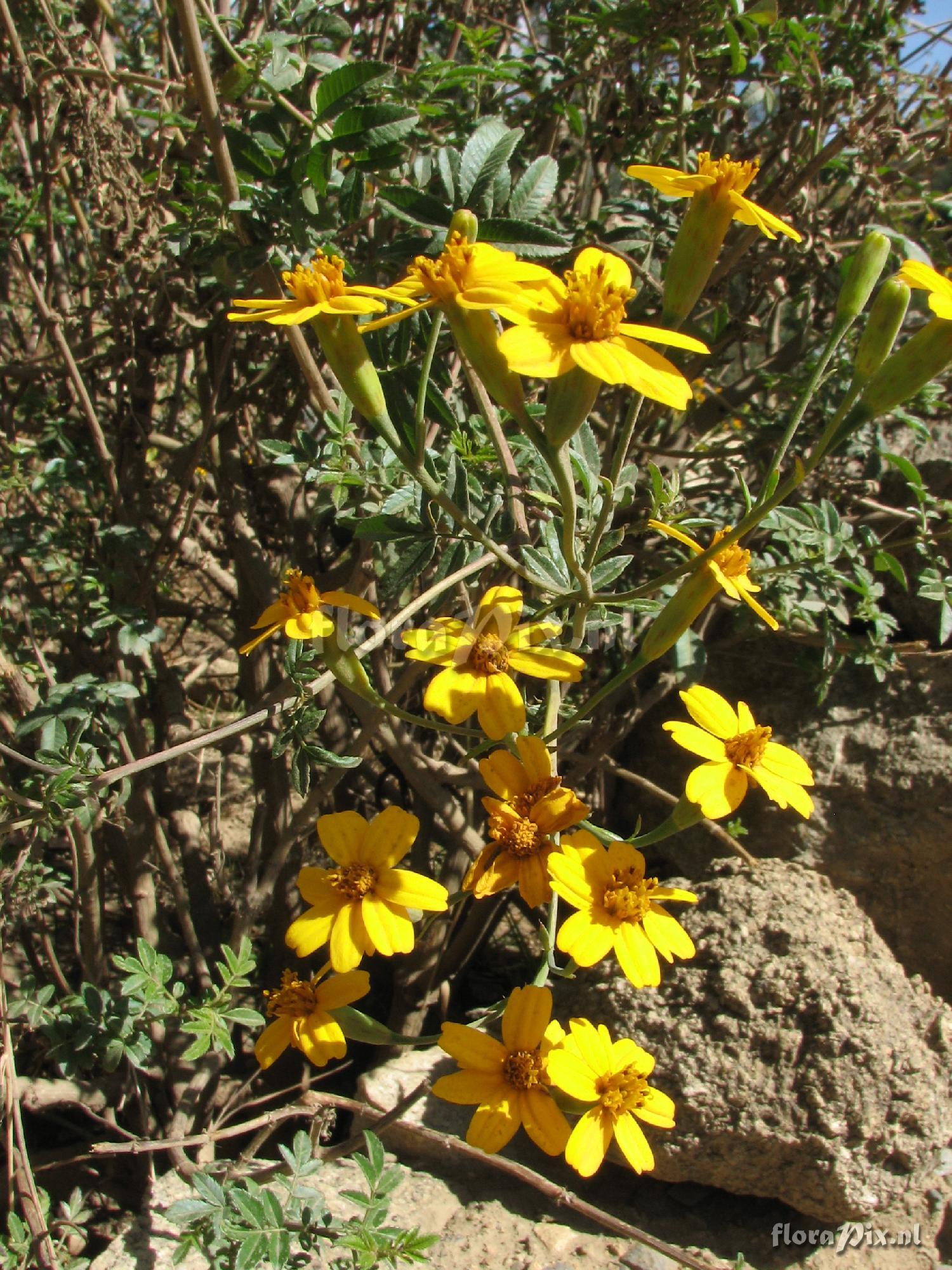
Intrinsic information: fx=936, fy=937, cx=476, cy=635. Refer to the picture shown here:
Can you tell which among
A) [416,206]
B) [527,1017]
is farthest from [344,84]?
[527,1017]

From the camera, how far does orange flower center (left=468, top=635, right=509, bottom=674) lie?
46.4 inches

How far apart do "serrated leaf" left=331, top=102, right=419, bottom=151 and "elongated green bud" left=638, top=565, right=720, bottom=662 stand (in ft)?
2.73

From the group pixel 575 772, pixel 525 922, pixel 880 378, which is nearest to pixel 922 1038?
pixel 575 772

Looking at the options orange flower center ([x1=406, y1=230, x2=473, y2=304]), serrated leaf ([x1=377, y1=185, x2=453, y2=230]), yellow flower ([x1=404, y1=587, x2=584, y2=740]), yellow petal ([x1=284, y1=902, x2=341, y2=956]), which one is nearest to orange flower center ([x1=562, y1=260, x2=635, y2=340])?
orange flower center ([x1=406, y1=230, x2=473, y2=304])

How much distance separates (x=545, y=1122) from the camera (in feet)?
3.82

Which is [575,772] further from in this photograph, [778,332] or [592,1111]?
[778,332]

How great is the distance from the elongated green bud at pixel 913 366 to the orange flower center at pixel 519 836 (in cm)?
62

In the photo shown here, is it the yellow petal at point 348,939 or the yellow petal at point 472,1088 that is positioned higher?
the yellow petal at point 348,939

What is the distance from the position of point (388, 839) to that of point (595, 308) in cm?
74

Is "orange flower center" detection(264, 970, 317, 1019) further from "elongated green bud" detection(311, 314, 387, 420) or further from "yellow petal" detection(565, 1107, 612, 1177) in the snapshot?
"elongated green bud" detection(311, 314, 387, 420)

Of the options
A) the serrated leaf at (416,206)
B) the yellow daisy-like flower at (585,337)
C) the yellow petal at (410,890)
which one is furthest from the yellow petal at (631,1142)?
the serrated leaf at (416,206)

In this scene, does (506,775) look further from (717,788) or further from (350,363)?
(350,363)

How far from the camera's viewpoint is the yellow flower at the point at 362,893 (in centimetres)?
122

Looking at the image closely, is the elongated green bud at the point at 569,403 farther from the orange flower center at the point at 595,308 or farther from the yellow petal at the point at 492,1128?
the yellow petal at the point at 492,1128
